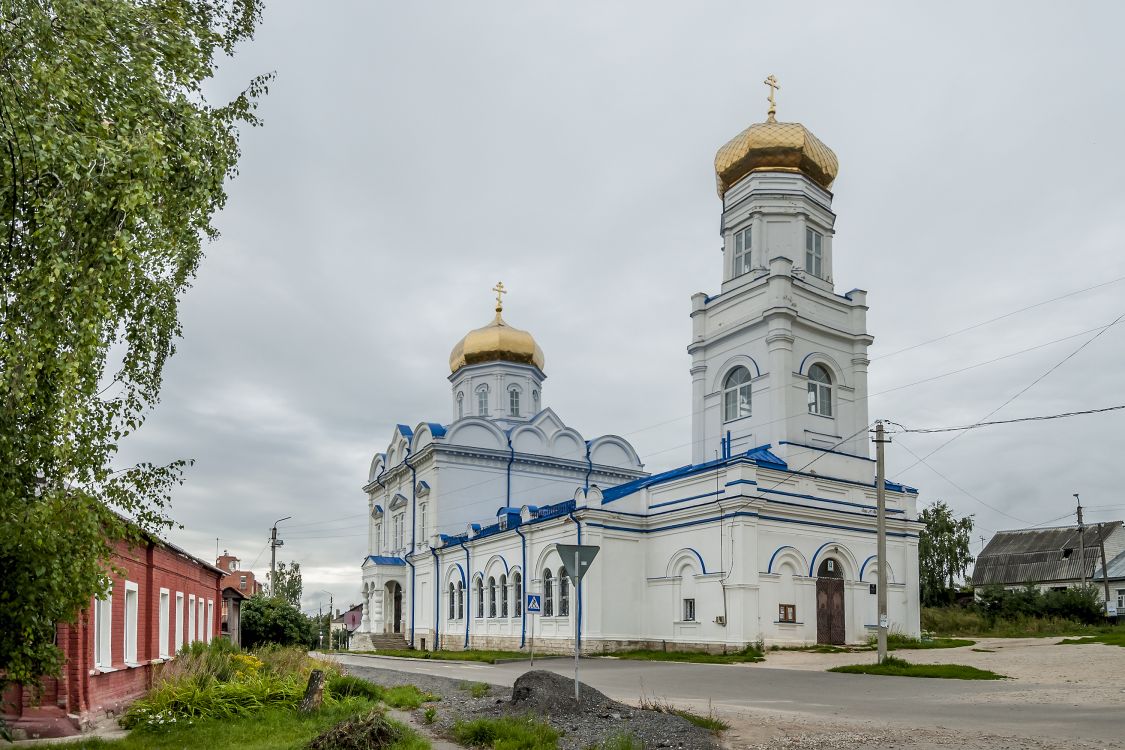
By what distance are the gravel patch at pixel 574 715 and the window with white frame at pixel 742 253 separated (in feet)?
69.3

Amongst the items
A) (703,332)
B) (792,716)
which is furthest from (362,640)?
(792,716)

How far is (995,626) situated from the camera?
37719 millimetres

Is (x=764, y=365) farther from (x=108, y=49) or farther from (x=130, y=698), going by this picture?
(x=108, y=49)

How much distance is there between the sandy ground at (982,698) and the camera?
9.09 m

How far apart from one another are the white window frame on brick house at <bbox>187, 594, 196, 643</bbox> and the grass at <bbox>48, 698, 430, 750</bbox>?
923 centimetres

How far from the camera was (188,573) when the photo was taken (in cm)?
2027

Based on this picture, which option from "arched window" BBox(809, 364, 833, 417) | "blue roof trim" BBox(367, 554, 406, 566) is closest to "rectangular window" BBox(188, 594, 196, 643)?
"arched window" BBox(809, 364, 833, 417)

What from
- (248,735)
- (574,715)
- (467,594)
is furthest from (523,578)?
(248,735)

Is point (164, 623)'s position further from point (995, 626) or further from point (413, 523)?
point (995, 626)

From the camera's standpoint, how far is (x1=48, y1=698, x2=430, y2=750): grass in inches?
383

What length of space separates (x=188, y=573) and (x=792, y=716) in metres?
13.8

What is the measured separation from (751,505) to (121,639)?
1738cm

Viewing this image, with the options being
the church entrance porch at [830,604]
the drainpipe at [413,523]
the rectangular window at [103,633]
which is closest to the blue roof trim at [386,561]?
the drainpipe at [413,523]

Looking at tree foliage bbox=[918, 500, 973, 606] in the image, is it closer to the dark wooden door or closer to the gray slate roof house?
the gray slate roof house
